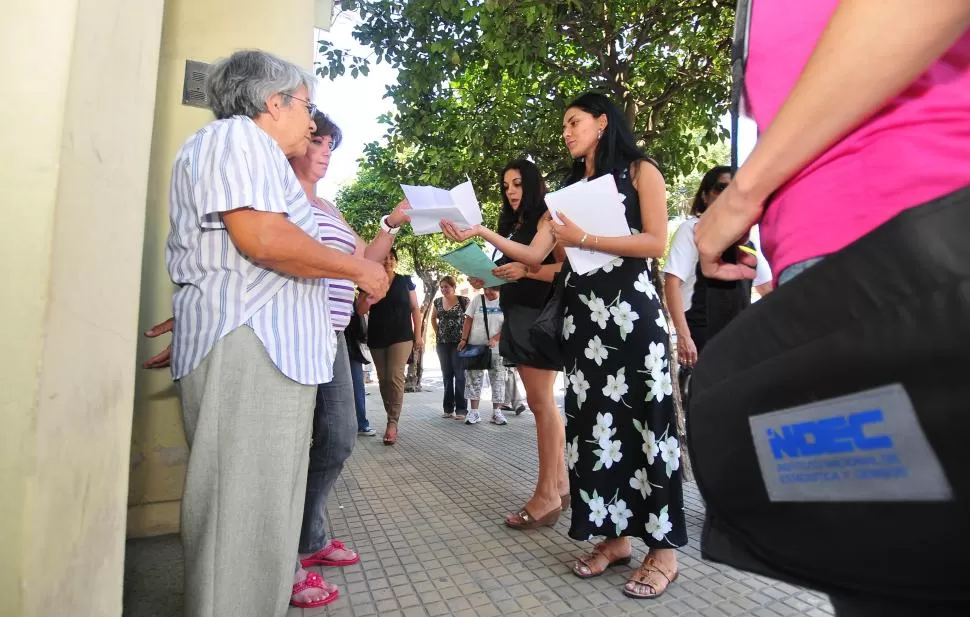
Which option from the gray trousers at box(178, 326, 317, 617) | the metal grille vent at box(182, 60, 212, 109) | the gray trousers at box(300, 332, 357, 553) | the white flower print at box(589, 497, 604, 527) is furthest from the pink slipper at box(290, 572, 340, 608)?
the metal grille vent at box(182, 60, 212, 109)

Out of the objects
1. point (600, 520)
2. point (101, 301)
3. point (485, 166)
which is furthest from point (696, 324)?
point (485, 166)

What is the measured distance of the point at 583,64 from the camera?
7066 millimetres

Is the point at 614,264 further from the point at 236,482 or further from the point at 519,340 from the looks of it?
the point at 236,482

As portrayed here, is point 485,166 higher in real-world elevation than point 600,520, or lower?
higher

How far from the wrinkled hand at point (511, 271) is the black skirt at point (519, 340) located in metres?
0.21

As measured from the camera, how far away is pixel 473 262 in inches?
134

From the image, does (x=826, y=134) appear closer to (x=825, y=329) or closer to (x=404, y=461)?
(x=825, y=329)

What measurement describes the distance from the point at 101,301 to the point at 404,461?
4.24m

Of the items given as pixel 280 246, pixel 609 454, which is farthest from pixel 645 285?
pixel 280 246

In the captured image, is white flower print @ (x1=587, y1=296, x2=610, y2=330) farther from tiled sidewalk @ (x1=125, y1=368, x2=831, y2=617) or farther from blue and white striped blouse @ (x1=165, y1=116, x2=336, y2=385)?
blue and white striped blouse @ (x1=165, y1=116, x2=336, y2=385)

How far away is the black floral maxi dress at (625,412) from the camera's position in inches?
105

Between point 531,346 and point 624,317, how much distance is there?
685mm

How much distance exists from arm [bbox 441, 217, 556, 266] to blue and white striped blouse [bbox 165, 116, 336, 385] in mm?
1330

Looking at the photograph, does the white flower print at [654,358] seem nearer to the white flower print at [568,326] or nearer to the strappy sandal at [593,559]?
the white flower print at [568,326]
